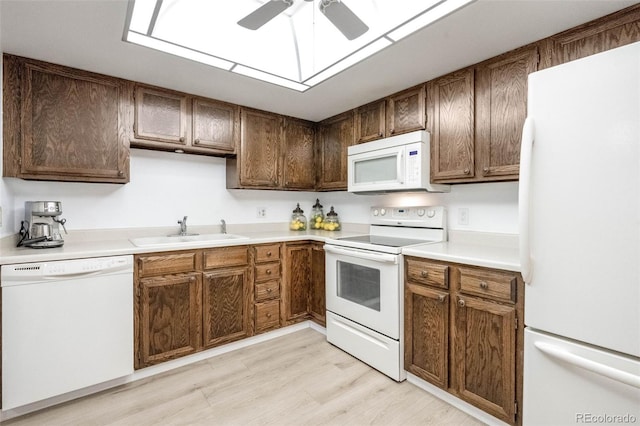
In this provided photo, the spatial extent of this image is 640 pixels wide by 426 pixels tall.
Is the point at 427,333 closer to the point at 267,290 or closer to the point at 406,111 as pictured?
the point at 267,290

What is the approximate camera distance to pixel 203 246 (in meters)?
2.31

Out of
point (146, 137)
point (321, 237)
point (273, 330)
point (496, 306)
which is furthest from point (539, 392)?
point (146, 137)

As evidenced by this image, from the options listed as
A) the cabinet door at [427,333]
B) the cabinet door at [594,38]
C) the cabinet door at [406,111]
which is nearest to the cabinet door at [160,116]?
the cabinet door at [406,111]

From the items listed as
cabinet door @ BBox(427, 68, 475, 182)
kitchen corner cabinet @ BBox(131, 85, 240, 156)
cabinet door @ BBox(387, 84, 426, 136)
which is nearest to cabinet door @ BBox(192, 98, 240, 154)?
kitchen corner cabinet @ BBox(131, 85, 240, 156)

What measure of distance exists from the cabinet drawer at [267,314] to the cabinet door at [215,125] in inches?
56.6

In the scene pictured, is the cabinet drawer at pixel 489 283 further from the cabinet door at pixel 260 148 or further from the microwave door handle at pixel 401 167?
the cabinet door at pixel 260 148

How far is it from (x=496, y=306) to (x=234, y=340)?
196 cm

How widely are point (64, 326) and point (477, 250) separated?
2599 millimetres

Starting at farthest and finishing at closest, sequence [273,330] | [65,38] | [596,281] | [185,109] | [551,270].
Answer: [273,330] → [185,109] → [65,38] → [551,270] → [596,281]

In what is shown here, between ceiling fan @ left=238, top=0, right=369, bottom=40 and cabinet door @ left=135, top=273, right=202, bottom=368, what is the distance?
1.75m

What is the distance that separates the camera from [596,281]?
1.11 meters

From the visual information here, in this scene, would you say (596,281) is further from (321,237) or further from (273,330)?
(273,330)

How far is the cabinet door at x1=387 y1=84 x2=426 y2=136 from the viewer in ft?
7.68

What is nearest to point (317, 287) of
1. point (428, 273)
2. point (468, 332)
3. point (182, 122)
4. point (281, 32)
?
point (428, 273)
